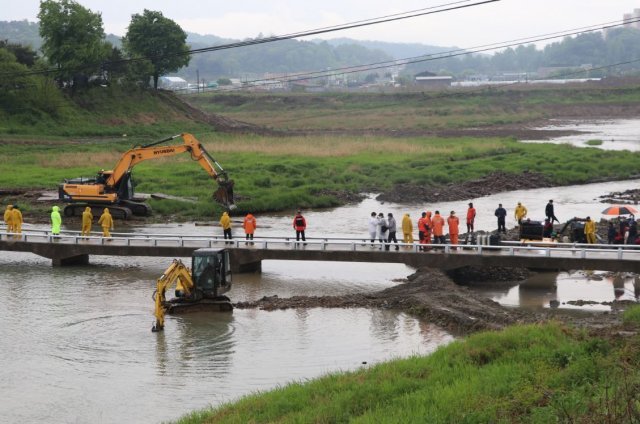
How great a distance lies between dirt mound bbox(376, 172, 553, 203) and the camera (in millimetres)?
50375

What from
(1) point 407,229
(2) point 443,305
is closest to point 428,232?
(1) point 407,229

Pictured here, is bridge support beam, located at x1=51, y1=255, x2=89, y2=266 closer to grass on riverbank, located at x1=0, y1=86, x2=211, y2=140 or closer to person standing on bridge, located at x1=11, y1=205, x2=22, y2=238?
person standing on bridge, located at x1=11, y1=205, x2=22, y2=238

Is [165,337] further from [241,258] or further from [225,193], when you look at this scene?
[225,193]

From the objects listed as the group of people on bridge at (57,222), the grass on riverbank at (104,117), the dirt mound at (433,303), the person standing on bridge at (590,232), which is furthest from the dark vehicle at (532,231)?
the grass on riverbank at (104,117)

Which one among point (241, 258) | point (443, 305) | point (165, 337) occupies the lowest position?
point (165, 337)

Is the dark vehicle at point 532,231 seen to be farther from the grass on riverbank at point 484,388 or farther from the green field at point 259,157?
the green field at point 259,157

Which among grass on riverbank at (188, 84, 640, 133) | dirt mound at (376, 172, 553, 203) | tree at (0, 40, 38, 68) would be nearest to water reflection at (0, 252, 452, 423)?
dirt mound at (376, 172, 553, 203)

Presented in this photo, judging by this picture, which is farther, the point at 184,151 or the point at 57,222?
the point at 184,151

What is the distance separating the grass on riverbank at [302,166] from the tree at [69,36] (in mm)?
9180

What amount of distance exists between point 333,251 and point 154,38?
57305 mm

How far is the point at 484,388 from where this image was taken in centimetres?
1667

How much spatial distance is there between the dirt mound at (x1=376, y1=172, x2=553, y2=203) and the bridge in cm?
1714

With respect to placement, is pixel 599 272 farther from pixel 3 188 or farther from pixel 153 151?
pixel 3 188

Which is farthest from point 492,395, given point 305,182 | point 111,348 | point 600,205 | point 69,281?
point 305,182
